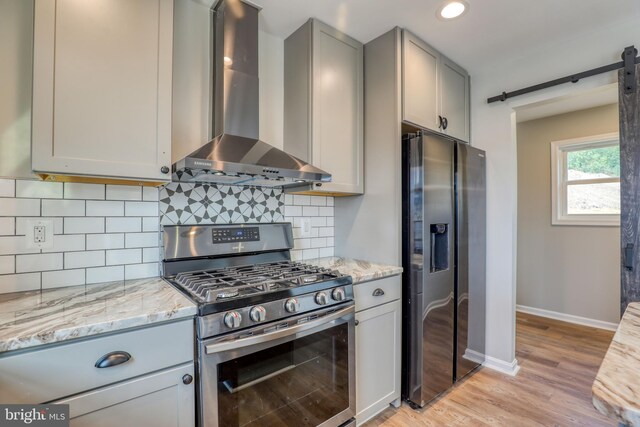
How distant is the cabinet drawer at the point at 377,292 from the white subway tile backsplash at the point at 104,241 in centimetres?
124

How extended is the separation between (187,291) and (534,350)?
10.2ft

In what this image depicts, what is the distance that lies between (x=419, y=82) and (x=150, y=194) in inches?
73.8

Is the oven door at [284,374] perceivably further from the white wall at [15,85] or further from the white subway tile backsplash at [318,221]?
the white wall at [15,85]

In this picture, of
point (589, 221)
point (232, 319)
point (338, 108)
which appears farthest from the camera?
point (589, 221)

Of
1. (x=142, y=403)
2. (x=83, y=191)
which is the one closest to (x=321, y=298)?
(x=142, y=403)

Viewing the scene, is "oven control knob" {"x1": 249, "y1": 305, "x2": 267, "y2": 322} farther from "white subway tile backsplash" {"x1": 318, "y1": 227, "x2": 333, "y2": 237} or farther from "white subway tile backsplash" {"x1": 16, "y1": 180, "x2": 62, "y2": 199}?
"white subway tile backsplash" {"x1": 318, "y1": 227, "x2": 333, "y2": 237}

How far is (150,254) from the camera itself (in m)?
1.62

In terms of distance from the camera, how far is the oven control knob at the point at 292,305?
136cm

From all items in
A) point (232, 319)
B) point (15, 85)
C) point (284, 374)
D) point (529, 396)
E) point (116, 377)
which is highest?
point (15, 85)

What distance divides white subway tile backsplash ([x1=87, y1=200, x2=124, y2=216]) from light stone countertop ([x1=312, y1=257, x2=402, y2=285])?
3.90 feet

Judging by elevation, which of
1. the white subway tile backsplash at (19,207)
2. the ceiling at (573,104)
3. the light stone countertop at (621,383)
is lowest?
the light stone countertop at (621,383)

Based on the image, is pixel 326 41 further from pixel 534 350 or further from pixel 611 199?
pixel 611 199

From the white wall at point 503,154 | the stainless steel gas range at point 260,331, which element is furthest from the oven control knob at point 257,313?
the white wall at point 503,154

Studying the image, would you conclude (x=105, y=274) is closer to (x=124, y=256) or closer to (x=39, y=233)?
(x=124, y=256)
